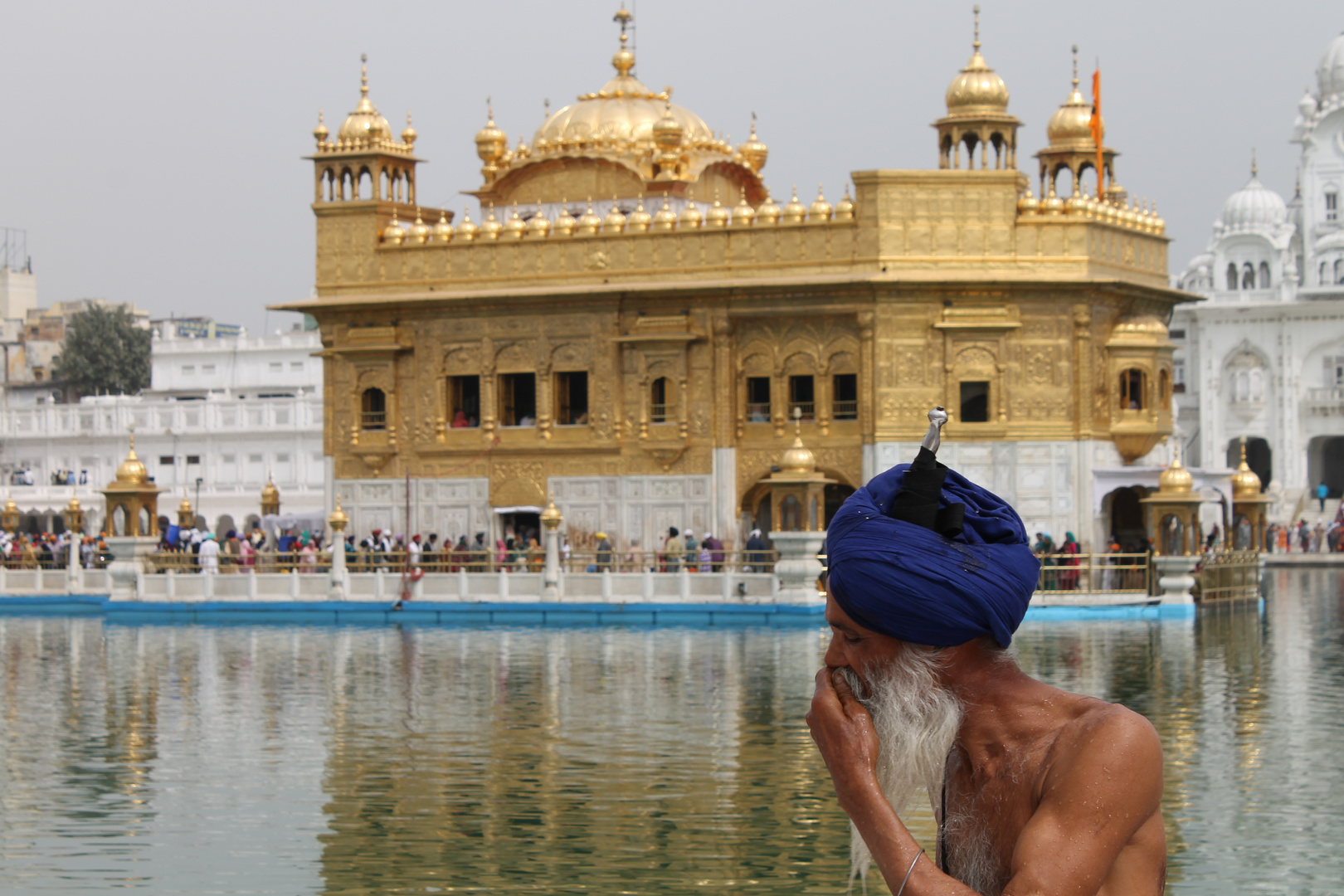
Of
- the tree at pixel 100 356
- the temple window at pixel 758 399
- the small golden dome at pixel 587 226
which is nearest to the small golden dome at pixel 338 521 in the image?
the small golden dome at pixel 587 226

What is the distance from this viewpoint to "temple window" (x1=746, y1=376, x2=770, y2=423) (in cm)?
2906

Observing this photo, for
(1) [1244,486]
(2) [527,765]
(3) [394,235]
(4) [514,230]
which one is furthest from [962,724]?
(1) [1244,486]

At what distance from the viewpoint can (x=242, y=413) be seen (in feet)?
152

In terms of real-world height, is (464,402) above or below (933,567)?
above

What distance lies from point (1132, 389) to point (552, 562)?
31.0 ft

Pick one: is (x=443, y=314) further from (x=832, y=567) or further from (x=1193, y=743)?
(x=832, y=567)

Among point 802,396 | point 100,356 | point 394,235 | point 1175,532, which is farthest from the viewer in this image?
point 100,356

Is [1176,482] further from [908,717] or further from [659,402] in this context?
[908,717]

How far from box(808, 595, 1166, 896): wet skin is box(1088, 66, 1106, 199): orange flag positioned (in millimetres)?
29190

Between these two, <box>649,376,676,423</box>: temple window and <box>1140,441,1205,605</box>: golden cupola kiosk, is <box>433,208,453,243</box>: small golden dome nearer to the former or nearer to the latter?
<box>649,376,676,423</box>: temple window

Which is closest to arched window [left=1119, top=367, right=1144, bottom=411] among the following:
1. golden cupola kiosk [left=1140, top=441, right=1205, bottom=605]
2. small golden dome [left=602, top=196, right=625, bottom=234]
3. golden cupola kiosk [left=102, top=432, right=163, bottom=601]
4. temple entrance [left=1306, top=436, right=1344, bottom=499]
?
golden cupola kiosk [left=1140, top=441, right=1205, bottom=605]

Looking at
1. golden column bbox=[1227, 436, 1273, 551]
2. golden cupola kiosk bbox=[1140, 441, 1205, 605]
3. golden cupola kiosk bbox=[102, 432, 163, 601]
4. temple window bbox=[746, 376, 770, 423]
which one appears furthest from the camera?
golden column bbox=[1227, 436, 1273, 551]

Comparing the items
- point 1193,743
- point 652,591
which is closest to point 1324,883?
point 1193,743

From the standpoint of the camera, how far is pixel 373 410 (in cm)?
3122
